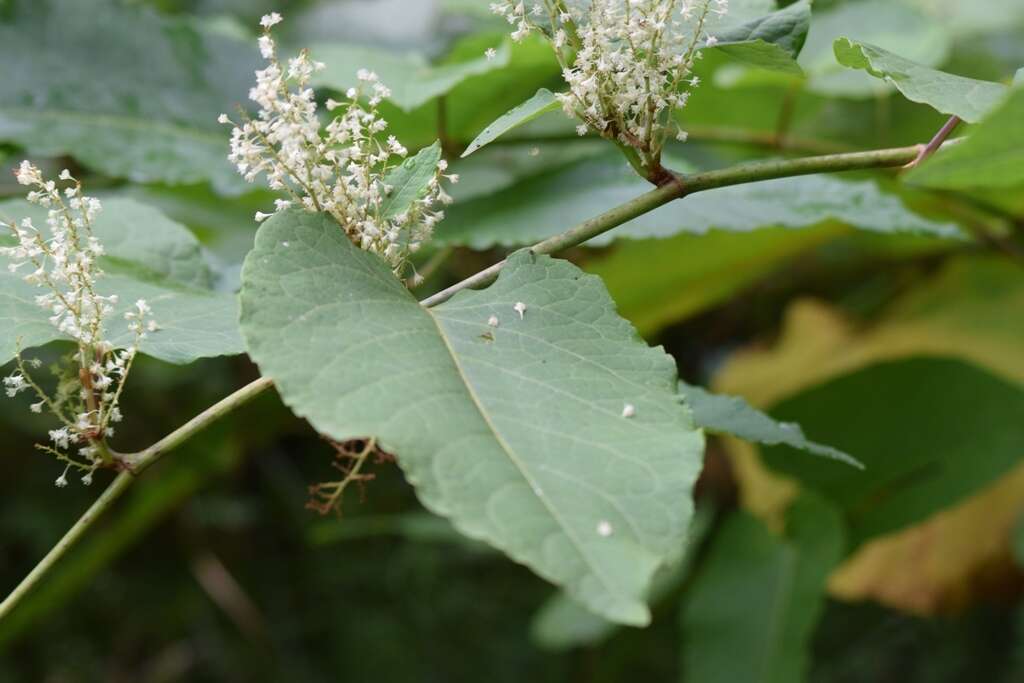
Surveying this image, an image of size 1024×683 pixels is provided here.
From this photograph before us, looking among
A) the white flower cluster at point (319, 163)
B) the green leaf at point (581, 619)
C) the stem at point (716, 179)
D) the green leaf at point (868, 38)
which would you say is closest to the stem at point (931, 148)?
the stem at point (716, 179)

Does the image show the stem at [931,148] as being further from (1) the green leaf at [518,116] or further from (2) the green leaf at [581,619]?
(2) the green leaf at [581,619]

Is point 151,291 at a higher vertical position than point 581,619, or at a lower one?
higher

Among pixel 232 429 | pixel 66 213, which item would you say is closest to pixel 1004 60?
pixel 232 429

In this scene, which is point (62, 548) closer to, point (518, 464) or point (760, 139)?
point (518, 464)

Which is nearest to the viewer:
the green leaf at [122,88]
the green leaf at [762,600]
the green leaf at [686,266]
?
the green leaf at [122,88]

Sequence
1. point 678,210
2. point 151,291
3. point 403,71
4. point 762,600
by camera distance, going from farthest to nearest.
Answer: point 762,600 → point 403,71 → point 678,210 → point 151,291

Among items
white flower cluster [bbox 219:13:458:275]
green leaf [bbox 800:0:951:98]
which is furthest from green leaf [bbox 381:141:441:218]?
green leaf [bbox 800:0:951:98]

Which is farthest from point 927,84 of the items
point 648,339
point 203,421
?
point 648,339
